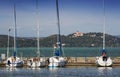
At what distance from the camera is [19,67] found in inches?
3159

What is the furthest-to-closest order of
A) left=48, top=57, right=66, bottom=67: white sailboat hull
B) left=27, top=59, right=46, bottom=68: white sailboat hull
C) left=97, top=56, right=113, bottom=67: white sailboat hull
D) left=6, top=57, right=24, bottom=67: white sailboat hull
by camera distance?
left=6, top=57, right=24, bottom=67: white sailboat hull → left=27, top=59, right=46, bottom=68: white sailboat hull → left=97, top=56, right=113, bottom=67: white sailboat hull → left=48, top=57, right=66, bottom=67: white sailboat hull

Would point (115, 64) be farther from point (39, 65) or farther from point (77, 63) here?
point (39, 65)

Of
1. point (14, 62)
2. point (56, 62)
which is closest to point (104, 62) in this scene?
point (56, 62)

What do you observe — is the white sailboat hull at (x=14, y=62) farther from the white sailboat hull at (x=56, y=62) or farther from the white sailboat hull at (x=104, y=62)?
the white sailboat hull at (x=104, y=62)

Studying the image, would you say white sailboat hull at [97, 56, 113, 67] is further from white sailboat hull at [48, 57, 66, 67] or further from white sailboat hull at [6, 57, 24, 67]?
white sailboat hull at [6, 57, 24, 67]

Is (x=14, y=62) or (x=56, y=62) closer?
(x=56, y=62)

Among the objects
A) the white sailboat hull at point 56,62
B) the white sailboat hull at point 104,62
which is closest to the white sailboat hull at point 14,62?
the white sailboat hull at point 56,62

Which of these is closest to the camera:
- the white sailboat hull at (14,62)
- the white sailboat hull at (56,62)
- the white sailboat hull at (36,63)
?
the white sailboat hull at (56,62)

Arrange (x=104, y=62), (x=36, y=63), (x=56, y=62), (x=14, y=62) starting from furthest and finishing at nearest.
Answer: (x=14, y=62)
(x=36, y=63)
(x=104, y=62)
(x=56, y=62)

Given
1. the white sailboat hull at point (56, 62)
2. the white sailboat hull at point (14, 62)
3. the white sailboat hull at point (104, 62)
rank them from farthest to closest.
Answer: the white sailboat hull at point (14, 62) < the white sailboat hull at point (104, 62) < the white sailboat hull at point (56, 62)

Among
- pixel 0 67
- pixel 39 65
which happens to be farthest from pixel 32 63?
pixel 0 67

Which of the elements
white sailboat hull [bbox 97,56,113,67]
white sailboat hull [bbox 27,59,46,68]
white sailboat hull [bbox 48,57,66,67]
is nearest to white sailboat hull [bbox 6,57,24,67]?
white sailboat hull [bbox 27,59,46,68]

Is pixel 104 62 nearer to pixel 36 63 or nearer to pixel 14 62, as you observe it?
pixel 36 63

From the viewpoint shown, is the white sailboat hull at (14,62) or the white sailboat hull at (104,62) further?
the white sailboat hull at (14,62)
